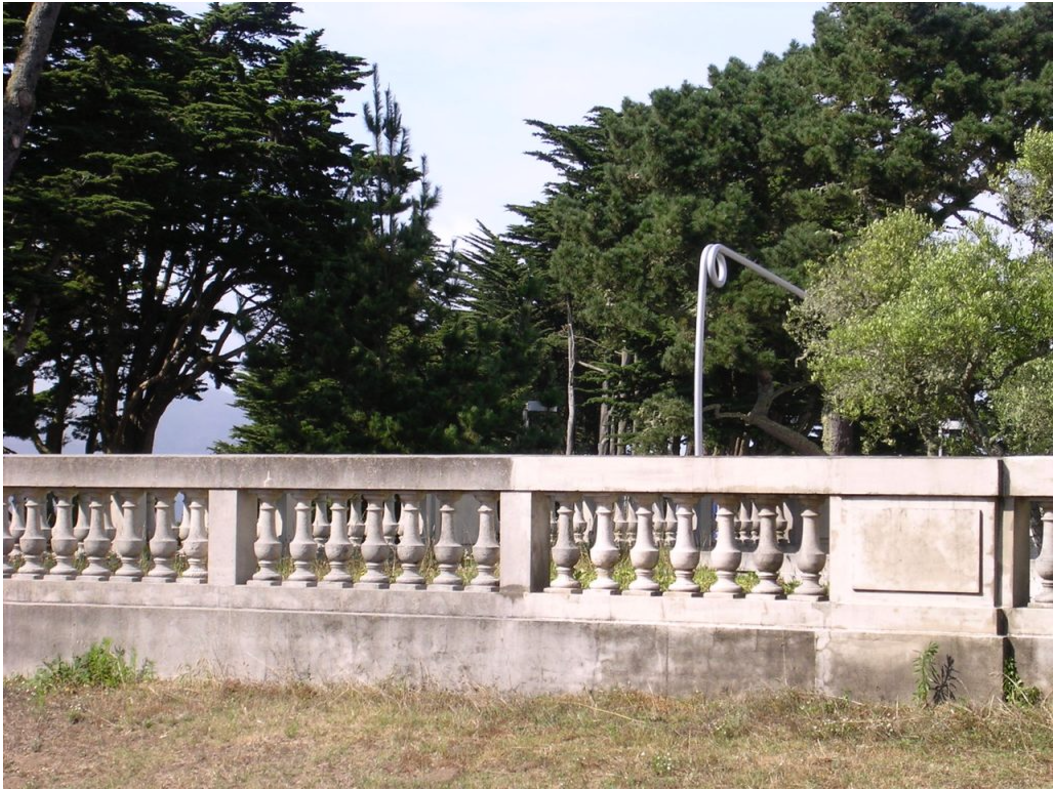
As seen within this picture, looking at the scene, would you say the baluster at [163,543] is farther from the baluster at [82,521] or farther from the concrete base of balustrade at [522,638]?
the baluster at [82,521]

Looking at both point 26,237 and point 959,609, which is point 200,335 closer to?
point 26,237

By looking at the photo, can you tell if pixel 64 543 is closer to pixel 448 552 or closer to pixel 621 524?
pixel 448 552

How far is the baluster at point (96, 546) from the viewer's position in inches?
310

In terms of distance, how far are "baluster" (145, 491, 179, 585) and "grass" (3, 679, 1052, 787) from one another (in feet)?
3.07

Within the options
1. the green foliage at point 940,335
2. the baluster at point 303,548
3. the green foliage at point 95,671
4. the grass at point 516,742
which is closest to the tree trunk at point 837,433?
the green foliage at point 940,335

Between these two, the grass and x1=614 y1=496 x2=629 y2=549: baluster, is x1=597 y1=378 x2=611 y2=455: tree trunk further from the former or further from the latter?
Answer: the grass

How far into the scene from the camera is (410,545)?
719cm

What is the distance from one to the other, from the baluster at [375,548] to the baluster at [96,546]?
1684 millimetres

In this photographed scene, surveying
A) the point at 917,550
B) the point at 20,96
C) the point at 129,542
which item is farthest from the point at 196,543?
the point at 20,96

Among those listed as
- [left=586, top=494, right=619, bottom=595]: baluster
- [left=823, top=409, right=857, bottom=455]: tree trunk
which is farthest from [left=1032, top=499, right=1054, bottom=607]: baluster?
[left=823, top=409, right=857, bottom=455]: tree trunk

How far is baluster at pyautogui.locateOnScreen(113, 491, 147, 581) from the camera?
307 inches

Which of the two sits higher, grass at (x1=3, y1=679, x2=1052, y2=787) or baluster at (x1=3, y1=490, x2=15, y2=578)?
baluster at (x1=3, y1=490, x2=15, y2=578)

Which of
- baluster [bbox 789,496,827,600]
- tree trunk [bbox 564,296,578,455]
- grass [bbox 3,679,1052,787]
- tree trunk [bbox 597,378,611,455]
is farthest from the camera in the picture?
tree trunk [bbox 564,296,578,455]

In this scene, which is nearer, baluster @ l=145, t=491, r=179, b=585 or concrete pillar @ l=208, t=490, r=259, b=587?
concrete pillar @ l=208, t=490, r=259, b=587
